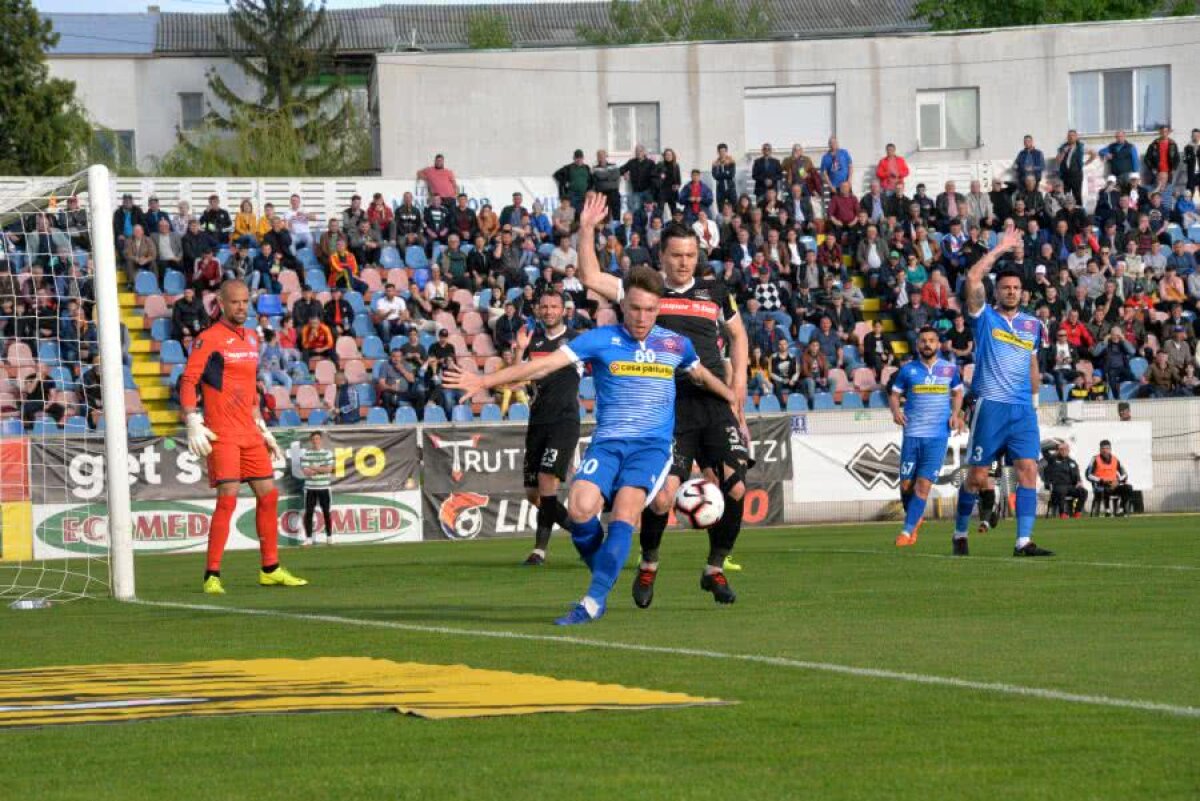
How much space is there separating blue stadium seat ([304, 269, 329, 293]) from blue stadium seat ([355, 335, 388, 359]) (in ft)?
7.43

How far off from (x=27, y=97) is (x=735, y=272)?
33273 millimetres

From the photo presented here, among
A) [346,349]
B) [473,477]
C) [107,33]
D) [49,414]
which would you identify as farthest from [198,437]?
[107,33]

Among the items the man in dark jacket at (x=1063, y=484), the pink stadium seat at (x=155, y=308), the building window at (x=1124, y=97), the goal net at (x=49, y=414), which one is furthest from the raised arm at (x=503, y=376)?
the building window at (x=1124, y=97)

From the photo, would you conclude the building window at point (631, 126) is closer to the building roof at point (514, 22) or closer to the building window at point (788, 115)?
the building window at point (788, 115)

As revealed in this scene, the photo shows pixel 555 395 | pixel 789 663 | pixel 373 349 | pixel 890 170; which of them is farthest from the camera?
pixel 890 170

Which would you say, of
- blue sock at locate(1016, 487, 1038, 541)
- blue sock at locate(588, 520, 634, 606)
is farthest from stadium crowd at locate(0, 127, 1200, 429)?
blue sock at locate(588, 520, 634, 606)

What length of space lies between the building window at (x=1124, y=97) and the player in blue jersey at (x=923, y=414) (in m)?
28.2

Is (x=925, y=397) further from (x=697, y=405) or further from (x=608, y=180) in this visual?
(x=608, y=180)

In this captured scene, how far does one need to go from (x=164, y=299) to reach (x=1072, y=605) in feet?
78.1

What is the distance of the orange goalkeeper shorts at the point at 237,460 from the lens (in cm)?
1460

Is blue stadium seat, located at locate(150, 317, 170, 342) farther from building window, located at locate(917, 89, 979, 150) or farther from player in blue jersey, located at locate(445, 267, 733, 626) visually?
building window, located at locate(917, 89, 979, 150)

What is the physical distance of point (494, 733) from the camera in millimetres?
6355

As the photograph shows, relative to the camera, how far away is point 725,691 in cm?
733

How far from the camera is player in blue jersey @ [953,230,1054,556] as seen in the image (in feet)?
52.9
